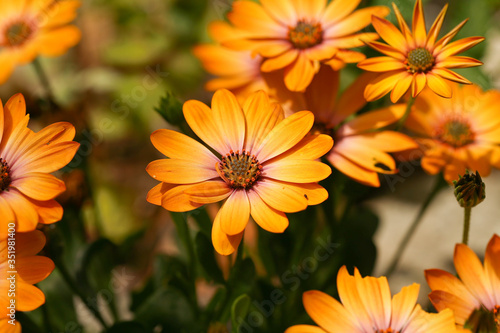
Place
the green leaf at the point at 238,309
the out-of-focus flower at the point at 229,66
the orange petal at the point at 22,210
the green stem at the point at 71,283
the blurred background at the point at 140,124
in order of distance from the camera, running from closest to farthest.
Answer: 1. the orange petal at the point at 22,210
2. the green leaf at the point at 238,309
3. the green stem at the point at 71,283
4. the out-of-focus flower at the point at 229,66
5. the blurred background at the point at 140,124

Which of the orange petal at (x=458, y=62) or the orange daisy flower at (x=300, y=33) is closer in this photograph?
the orange petal at (x=458, y=62)

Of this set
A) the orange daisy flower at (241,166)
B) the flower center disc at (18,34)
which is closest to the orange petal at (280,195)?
the orange daisy flower at (241,166)

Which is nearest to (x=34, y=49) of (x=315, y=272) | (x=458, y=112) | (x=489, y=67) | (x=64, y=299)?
(x=64, y=299)

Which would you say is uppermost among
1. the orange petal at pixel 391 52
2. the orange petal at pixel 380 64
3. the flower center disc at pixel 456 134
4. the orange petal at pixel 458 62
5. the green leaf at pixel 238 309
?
the flower center disc at pixel 456 134

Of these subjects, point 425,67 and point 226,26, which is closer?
point 425,67

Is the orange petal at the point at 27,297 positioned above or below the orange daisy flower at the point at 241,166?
below

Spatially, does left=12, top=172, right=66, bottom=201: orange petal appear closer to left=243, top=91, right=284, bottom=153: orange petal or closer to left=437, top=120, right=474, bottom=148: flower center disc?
left=243, top=91, right=284, bottom=153: orange petal

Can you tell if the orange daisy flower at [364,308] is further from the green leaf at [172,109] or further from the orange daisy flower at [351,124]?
the green leaf at [172,109]

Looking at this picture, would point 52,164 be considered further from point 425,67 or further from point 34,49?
point 425,67
